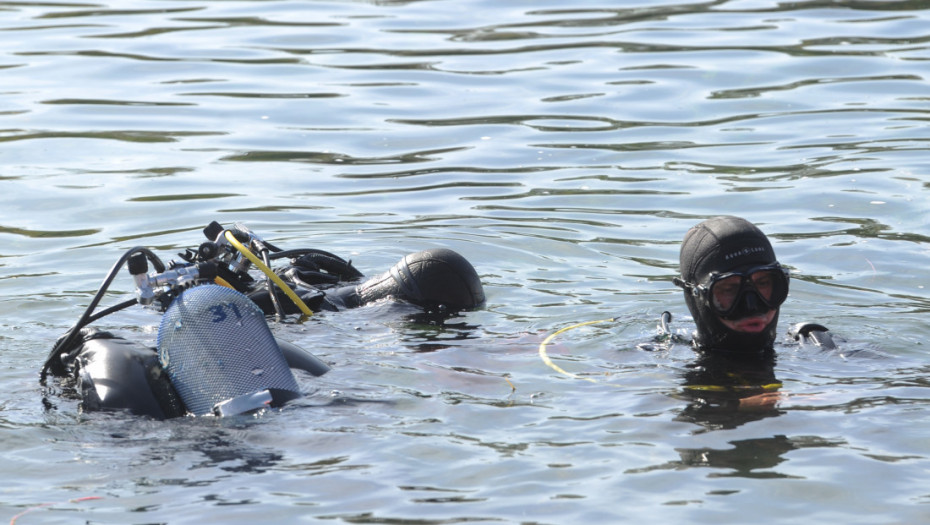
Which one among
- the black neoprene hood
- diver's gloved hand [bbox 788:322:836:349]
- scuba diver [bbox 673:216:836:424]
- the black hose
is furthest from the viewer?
diver's gloved hand [bbox 788:322:836:349]

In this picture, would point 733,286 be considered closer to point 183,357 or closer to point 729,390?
point 729,390

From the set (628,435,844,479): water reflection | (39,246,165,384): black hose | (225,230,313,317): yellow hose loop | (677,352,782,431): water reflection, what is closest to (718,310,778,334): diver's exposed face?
(677,352,782,431): water reflection

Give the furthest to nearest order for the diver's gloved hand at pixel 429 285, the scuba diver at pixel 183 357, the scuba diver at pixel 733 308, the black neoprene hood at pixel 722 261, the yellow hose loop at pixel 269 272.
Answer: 1. the diver's gloved hand at pixel 429 285
2. the yellow hose loop at pixel 269 272
3. the black neoprene hood at pixel 722 261
4. the scuba diver at pixel 733 308
5. the scuba diver at pixel 183 357

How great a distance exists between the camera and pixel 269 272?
6676mm

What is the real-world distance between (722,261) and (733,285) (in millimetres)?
125

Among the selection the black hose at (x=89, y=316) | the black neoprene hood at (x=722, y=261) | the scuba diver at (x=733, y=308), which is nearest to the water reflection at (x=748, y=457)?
the scuba diver at (x=733, y=308)

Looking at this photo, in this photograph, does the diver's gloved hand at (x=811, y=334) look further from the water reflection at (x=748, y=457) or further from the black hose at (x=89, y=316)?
the black hose at (x=89, y=316)

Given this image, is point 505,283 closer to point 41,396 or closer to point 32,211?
point 41,396

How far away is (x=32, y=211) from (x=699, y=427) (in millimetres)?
6461

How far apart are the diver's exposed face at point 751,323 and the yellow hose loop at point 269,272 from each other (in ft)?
7.46

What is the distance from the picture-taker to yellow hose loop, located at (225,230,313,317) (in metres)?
6.54

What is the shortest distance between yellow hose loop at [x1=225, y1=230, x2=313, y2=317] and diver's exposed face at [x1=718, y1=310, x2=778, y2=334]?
227 cm

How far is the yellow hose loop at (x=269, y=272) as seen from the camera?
6543 mm

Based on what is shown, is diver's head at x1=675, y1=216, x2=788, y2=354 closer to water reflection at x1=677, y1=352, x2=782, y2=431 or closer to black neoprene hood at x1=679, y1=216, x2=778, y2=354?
black neoprene hood at x1=679, y1=216, x2=778, y2=354
